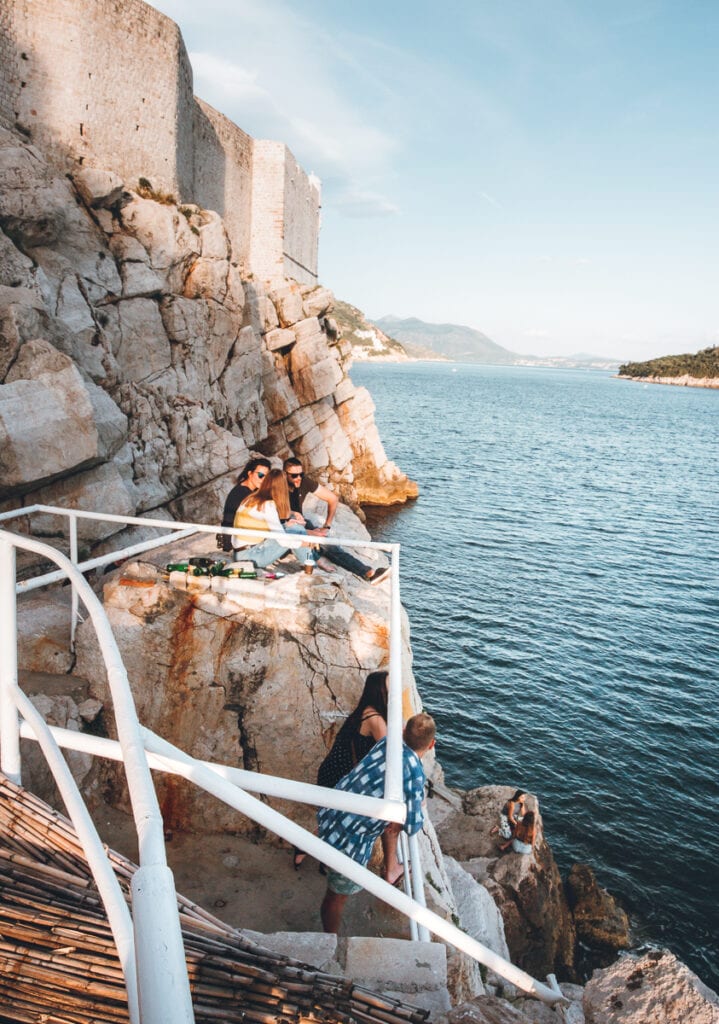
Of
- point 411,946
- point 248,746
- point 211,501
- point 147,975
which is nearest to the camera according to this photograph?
point 147,975

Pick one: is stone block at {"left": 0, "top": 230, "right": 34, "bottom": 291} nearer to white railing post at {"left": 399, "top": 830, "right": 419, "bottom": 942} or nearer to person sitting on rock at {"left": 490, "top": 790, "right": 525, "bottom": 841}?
white railing post at {"left": 399, "top": 830, "right": 419, "bottom": 942}

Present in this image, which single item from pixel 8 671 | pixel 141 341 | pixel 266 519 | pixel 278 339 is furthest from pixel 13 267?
pixel 278 339

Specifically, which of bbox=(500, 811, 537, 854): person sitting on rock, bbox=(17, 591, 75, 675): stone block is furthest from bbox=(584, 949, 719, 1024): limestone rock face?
bbox=(500, 811, 537, 854): person sitting on rock

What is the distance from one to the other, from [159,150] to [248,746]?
24768mm

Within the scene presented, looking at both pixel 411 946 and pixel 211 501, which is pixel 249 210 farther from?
pixel 411 946

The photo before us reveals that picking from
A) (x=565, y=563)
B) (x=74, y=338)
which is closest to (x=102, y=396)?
(x=74, y=338)

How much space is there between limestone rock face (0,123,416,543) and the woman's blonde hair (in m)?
5.88

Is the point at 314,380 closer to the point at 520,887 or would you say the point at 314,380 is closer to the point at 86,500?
the point at 86,500

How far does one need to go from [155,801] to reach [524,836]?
11.4m

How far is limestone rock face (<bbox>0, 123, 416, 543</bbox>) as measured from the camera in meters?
12.9

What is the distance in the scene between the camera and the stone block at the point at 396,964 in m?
3.55

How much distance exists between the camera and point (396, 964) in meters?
3.80

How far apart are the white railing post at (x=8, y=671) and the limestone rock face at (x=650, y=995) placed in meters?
3.57

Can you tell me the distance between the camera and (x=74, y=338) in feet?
54.1
